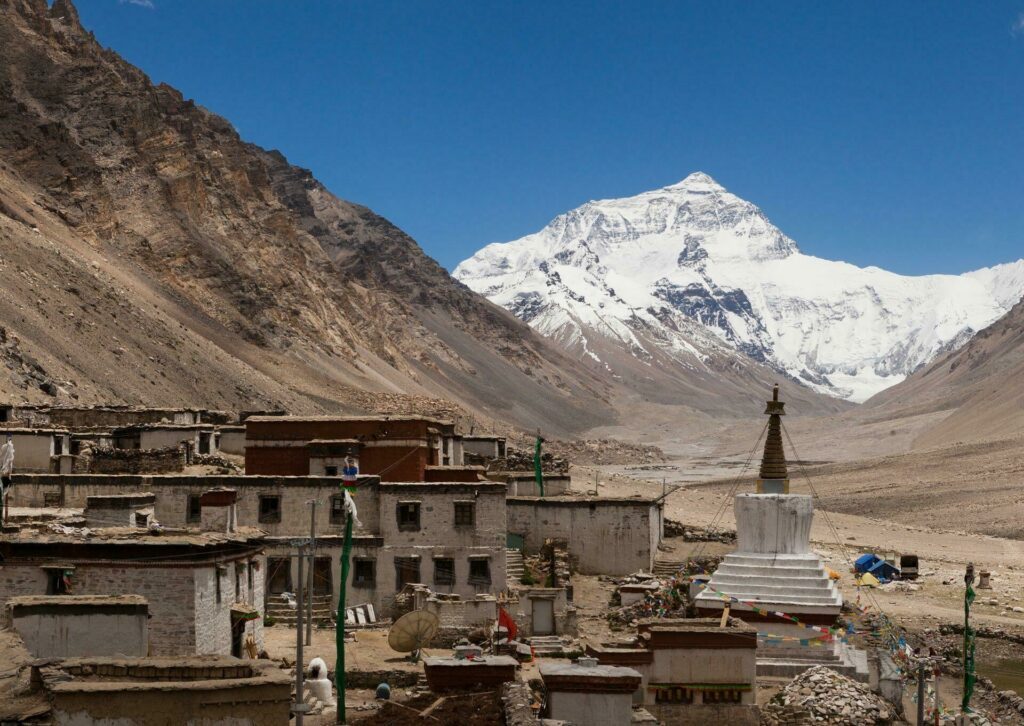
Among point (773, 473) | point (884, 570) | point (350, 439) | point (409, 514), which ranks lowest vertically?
point (884, 570)

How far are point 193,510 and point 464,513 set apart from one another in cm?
603

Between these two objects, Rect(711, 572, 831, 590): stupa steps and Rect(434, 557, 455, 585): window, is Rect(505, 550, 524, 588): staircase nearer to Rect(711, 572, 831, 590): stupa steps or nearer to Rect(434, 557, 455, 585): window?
Rect(434, 557, 455, 585): window

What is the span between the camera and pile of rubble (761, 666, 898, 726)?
22.5 metres

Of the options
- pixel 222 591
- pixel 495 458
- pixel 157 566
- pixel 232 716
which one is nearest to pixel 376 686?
pixel 222 591

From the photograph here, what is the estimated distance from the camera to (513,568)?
32.6 m

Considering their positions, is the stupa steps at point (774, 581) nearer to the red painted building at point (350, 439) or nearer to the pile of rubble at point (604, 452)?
the red painted building at point (350, 439)

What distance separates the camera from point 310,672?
19766 millimetres

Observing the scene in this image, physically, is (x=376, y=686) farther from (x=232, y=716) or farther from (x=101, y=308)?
(x=101, y=308)

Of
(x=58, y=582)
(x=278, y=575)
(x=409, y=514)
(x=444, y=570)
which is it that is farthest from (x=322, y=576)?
(x=58, y=582)

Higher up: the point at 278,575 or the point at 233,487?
the point at 233,487

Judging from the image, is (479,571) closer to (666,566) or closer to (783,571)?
(783,571)

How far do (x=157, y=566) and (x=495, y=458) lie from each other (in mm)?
29377

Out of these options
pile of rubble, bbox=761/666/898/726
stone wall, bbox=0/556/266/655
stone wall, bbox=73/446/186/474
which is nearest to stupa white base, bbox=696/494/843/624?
pile of rubble, bbox=761/666/898/726

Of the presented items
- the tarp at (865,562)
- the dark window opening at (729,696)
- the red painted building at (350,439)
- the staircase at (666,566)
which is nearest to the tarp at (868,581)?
the tarp at (865,562)
